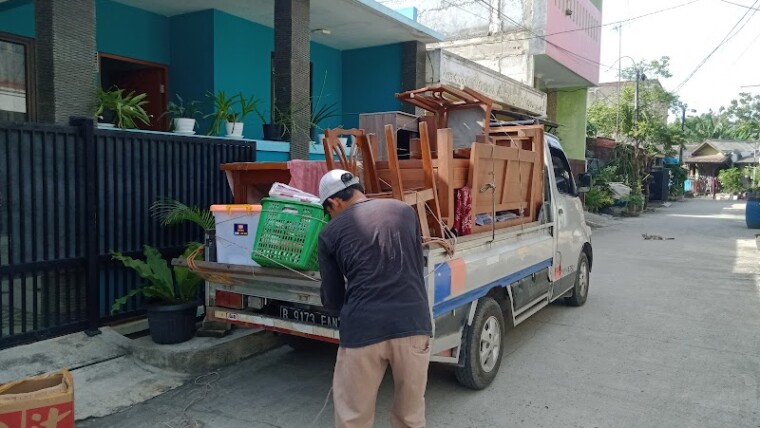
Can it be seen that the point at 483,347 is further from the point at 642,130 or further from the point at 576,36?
the point at 642,130

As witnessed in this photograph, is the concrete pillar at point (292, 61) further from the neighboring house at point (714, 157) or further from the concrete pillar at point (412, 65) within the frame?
the neighboring house at point (714, 157)

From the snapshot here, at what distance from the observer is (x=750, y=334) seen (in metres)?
6.22

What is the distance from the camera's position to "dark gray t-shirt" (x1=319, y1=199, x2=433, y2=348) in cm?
278

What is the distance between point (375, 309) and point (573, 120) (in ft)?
65.0

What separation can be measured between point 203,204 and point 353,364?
4258 millimetres

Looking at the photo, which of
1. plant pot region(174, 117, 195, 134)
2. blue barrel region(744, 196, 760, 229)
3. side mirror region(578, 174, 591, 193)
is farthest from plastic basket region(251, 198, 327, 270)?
blue barrel region(744, 196, 760, 229)

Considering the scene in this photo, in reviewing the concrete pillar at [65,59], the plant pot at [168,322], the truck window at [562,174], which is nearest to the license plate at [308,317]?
the plant pot at [168,322]

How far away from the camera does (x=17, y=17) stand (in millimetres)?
7520

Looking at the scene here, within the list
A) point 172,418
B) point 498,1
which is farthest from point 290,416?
point 498,1

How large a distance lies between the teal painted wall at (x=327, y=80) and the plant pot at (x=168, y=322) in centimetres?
656

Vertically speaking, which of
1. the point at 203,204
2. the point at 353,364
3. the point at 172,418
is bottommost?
the point at 172,418

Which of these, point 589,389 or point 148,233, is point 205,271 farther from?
point 589,389

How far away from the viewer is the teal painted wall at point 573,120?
20.8 m

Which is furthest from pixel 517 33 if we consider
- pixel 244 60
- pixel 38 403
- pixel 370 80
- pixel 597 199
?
pixel 38 403
